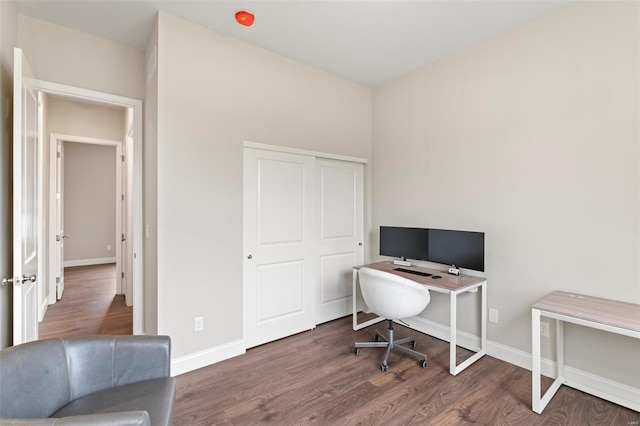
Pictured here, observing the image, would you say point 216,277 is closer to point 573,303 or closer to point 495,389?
point 495,389

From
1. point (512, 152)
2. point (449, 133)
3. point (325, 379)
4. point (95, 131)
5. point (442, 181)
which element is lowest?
point (325, 379)

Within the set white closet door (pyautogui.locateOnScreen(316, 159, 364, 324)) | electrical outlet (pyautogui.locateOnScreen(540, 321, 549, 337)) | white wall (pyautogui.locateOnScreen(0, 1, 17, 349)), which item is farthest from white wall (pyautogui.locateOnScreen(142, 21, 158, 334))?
electrical outlet (pyautogui.locateOnScreen(540, 321, 549, 337))

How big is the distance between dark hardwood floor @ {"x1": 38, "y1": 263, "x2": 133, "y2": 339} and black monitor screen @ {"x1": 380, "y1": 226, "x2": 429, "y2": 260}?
9.50 ft

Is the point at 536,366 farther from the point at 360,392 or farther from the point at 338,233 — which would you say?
the point at 338,233

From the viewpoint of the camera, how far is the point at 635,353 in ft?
6.49

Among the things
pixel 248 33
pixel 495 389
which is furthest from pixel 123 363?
pixel 248 33

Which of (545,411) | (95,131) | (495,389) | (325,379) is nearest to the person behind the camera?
(545,411)

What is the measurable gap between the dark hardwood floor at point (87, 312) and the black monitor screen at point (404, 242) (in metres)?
2.90

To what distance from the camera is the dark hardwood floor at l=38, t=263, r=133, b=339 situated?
3.24m

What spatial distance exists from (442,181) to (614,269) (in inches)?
57.2

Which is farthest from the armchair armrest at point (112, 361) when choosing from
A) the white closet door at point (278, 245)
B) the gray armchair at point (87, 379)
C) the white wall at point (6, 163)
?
the white closet door at point (278, 245)

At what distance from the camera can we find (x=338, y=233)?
141 inches

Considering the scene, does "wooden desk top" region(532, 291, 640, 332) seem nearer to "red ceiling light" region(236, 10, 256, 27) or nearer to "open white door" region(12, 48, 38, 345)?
"red ceiling light" region(236, 10, 256, 27)

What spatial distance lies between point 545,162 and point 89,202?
8442mm
